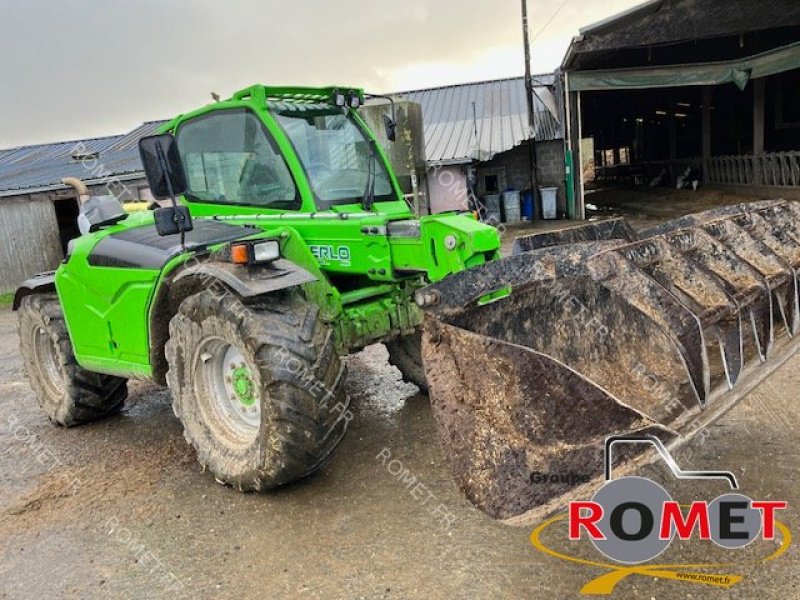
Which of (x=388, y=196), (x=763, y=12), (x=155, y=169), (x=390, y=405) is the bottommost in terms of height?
(x=390, y=405)

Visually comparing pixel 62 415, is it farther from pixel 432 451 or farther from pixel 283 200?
pixel 432 451

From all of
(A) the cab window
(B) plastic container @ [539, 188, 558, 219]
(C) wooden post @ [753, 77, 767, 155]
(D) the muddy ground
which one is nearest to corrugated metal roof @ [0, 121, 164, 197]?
(B) plastic container @ [539, 188, 558, 219]

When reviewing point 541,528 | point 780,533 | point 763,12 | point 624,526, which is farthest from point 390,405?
point 763,12

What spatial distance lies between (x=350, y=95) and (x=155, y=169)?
1.53m

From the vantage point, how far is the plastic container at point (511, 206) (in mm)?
18594

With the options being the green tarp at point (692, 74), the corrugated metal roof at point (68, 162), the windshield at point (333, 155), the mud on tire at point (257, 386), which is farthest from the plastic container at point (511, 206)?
the mud on tire at point (257, 386)

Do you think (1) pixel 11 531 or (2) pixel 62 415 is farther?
(2) pixel 62 415

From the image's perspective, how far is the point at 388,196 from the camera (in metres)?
4.59

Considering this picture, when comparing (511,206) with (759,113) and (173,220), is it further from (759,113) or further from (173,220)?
(173,220)

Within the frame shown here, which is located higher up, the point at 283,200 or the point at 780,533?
the point at 283,200

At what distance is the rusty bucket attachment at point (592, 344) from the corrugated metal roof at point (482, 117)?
14.5 meters

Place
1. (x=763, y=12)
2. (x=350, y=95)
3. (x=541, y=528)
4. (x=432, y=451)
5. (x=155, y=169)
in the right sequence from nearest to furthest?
(x=541, y=528) → (x=155, y=169) → (x=432, y=451) → (x=350, y=95) → (x=763, y=12)

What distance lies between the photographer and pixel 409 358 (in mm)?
5168

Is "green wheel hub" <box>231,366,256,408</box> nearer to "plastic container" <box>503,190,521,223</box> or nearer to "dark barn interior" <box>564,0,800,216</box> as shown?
"dark barn interior" <box>564,0,800,216</box>
